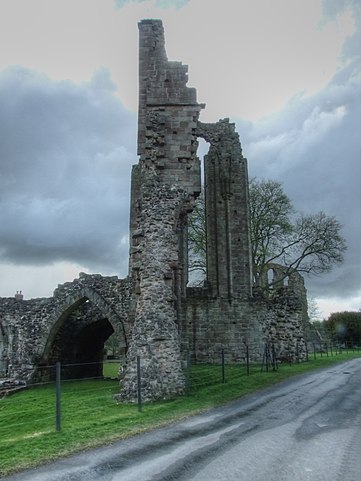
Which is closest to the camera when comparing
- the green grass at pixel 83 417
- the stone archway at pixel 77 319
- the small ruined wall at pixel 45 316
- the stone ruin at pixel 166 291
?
the green grass at pixel 83 417

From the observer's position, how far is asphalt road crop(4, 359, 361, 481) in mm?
6035

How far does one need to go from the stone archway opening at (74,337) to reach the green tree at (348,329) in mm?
41382

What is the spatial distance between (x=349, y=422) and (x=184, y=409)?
11.1 feet

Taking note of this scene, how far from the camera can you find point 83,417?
10.1 metres

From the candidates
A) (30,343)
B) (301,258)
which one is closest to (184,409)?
(30,343)

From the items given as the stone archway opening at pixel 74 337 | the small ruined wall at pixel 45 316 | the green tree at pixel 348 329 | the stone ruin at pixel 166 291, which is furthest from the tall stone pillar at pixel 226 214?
the green tree at pixel 348 329

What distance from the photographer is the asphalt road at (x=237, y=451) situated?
19.8ft

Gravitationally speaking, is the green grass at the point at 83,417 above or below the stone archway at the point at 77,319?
below

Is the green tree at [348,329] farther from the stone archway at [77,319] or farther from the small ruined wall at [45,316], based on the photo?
the small ruined wall at [45,316]

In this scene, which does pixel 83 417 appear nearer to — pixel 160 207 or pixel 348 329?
pixel 160 207

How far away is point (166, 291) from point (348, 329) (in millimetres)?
53728

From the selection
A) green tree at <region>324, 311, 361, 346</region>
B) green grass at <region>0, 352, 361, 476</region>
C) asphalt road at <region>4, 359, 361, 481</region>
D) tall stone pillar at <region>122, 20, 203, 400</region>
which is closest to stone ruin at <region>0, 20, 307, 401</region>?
tall stone pillar at <region>122, 20, 203, 400</region>

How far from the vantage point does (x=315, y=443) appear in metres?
7.43

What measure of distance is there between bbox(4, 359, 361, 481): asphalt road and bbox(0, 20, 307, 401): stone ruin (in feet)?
9.95
